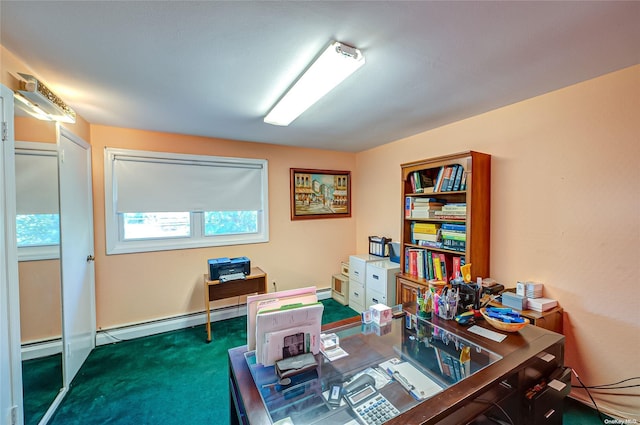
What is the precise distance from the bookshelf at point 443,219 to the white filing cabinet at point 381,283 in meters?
0.09

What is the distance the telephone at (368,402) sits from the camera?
91cm

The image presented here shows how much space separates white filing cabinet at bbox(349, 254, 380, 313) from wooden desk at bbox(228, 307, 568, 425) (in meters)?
1.78

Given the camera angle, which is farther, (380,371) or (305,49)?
(305,49)

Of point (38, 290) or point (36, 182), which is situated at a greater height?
point (36, 182)

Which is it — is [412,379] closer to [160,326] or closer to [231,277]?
[231,277]

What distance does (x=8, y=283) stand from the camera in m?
1.29

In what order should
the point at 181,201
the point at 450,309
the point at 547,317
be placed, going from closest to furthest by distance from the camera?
the point at 450,309
the point at 547,317
the point at 181,201

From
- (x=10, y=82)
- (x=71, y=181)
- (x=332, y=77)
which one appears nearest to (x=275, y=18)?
(x=332, y=77)

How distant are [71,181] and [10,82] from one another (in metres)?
0.90

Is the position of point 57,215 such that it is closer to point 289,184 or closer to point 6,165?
point 6,165

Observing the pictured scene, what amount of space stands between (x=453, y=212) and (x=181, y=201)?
10.0ft

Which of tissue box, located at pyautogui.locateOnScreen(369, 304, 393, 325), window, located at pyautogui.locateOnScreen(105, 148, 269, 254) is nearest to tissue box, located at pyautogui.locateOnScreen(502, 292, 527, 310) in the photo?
tissue box, located at pyautogui.locateOnScreen(369, 304, 393, 325)

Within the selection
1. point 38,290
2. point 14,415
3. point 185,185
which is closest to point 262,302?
point 14,415

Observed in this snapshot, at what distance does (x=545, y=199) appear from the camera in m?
2.00
